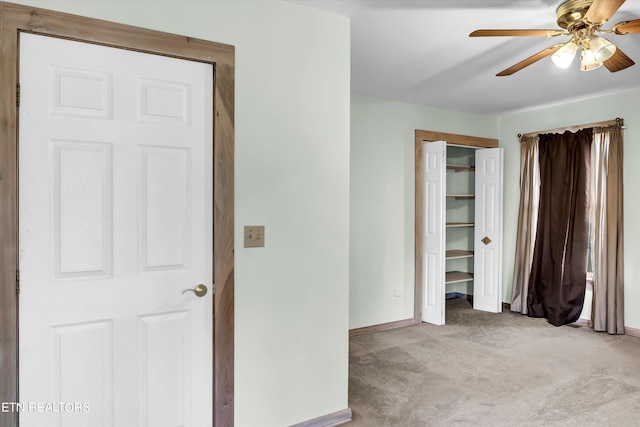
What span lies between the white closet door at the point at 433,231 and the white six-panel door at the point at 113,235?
10.1ft

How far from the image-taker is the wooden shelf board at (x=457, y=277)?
517cm

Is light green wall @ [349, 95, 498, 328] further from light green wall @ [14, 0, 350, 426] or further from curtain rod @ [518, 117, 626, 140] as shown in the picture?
light green wall @ [14, 0, 350, 426]

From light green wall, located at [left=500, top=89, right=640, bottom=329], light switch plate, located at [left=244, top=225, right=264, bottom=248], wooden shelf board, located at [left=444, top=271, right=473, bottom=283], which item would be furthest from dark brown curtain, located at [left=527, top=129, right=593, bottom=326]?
light switch plate, located at [left=244, top=225, right=264, bottom=248]

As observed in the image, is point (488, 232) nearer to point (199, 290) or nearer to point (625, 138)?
point (625, 138)

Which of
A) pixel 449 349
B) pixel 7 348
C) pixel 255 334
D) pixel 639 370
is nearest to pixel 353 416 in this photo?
pixel 255 334

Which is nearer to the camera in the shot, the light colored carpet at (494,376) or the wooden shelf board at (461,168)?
the light colored carpet at (494,376)

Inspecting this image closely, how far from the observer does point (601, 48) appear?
84.1 inches

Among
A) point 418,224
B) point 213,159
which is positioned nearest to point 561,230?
point 418,224

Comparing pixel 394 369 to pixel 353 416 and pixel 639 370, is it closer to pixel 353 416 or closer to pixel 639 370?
pixel 353 416

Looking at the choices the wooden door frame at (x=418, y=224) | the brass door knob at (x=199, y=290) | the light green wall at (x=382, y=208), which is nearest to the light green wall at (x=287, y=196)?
the brass door knob at (x=199, y=290)

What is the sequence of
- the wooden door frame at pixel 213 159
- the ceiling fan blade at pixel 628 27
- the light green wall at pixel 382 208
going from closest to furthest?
the wooden door frame at pixel 213 159
the ceiling fan blade at pixel 628 27
the light green wall at pixel 382 208

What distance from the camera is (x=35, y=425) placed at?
173 centimetres

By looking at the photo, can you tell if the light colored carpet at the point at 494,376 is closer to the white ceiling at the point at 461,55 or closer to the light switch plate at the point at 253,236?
the light switch plate at the point at 253,236

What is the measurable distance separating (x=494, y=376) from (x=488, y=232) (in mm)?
2350
